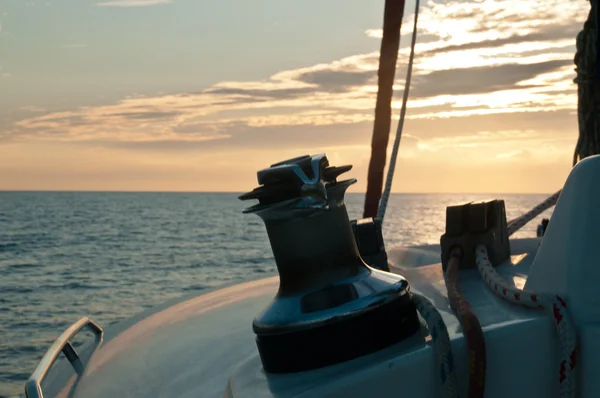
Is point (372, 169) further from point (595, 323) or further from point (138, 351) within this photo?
point (595, 323)

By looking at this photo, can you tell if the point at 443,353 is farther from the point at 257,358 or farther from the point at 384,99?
the point at 384,99

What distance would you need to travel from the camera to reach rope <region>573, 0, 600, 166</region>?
3.39 meters

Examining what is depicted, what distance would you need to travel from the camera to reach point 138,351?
6.81ft

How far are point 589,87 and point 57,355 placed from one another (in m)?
2.68

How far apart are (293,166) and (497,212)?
2.63ft

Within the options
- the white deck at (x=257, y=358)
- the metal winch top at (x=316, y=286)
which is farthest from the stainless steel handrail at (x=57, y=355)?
the metal winch top at (x=316, y=286)

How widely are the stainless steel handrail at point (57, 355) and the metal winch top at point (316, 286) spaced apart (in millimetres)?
625

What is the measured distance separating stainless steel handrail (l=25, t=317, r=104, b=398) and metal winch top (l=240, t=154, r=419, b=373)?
2.05ft

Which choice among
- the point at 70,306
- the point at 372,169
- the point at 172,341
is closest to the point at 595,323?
the point at 172,341

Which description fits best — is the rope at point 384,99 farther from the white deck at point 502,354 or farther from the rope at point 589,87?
the white deck at point 502,354

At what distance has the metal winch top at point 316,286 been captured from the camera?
112 cm

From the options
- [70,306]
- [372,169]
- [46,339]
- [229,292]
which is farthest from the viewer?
[70,306]

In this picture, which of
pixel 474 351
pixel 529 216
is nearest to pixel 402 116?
pixel 529 216

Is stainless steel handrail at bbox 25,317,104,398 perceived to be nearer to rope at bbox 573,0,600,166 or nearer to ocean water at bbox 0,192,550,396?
ocean water at bbox 0,192,550,396
